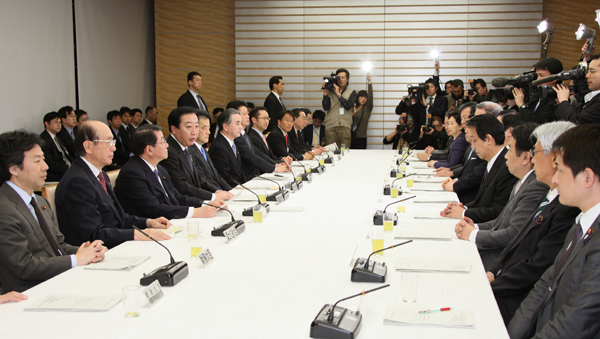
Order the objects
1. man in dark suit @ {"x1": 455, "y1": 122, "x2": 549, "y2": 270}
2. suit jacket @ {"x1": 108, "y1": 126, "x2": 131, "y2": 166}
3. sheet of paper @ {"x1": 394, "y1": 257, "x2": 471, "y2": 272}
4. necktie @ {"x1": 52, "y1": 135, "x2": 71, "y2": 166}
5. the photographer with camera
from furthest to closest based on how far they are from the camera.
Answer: the photographer with camera → suit jacket @ {"x1": 108, "y1": 126, "x2": 131, "y2": 166} → necktie @ {"x1": 52, "y1": 135, "x2": 71, "y2": 166} → man in dark suit @ {"x1": 455, "y1": 122, "x2": 549, "y2": 270} → sheet of paper @ {"x1": 394, "y1": 257, "x2": 471, "y2": 272}

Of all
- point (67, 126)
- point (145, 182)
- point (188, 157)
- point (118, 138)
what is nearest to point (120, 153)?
point (118, 138)

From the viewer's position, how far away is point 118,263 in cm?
216

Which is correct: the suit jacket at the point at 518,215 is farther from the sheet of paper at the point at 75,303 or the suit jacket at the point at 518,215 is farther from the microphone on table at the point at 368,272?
the sheet of paper at the point at 75,303

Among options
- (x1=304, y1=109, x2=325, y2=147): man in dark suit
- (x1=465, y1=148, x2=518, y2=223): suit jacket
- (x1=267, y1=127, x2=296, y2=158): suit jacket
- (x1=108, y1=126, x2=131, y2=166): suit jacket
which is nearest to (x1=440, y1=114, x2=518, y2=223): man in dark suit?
(x1=465, y1=148, x2=518, y2=223): suit jacket

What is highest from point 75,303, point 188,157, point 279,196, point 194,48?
point 194,48

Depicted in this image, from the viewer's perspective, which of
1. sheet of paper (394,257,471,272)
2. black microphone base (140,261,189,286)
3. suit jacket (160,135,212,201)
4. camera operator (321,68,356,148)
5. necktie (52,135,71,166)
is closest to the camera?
black microphone base (140,261,189,286)

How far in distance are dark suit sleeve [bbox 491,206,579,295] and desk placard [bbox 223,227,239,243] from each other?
123cm

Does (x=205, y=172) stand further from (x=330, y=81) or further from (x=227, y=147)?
(x=330, y=81)

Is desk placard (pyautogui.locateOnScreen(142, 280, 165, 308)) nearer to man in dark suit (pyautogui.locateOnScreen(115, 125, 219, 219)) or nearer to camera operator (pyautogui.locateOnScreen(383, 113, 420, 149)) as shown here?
man in dark suit (pyautogui.locateOnScreen(115, 125, 219, 219))

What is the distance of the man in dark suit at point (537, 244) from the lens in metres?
2.12

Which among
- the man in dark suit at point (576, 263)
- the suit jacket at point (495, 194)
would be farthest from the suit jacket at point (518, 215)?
the man in dark suit at point (576, 263)

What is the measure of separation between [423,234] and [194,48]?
8.43m

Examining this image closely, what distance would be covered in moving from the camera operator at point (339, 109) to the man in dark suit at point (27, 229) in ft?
22.7

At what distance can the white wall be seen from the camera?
648 centimetres
